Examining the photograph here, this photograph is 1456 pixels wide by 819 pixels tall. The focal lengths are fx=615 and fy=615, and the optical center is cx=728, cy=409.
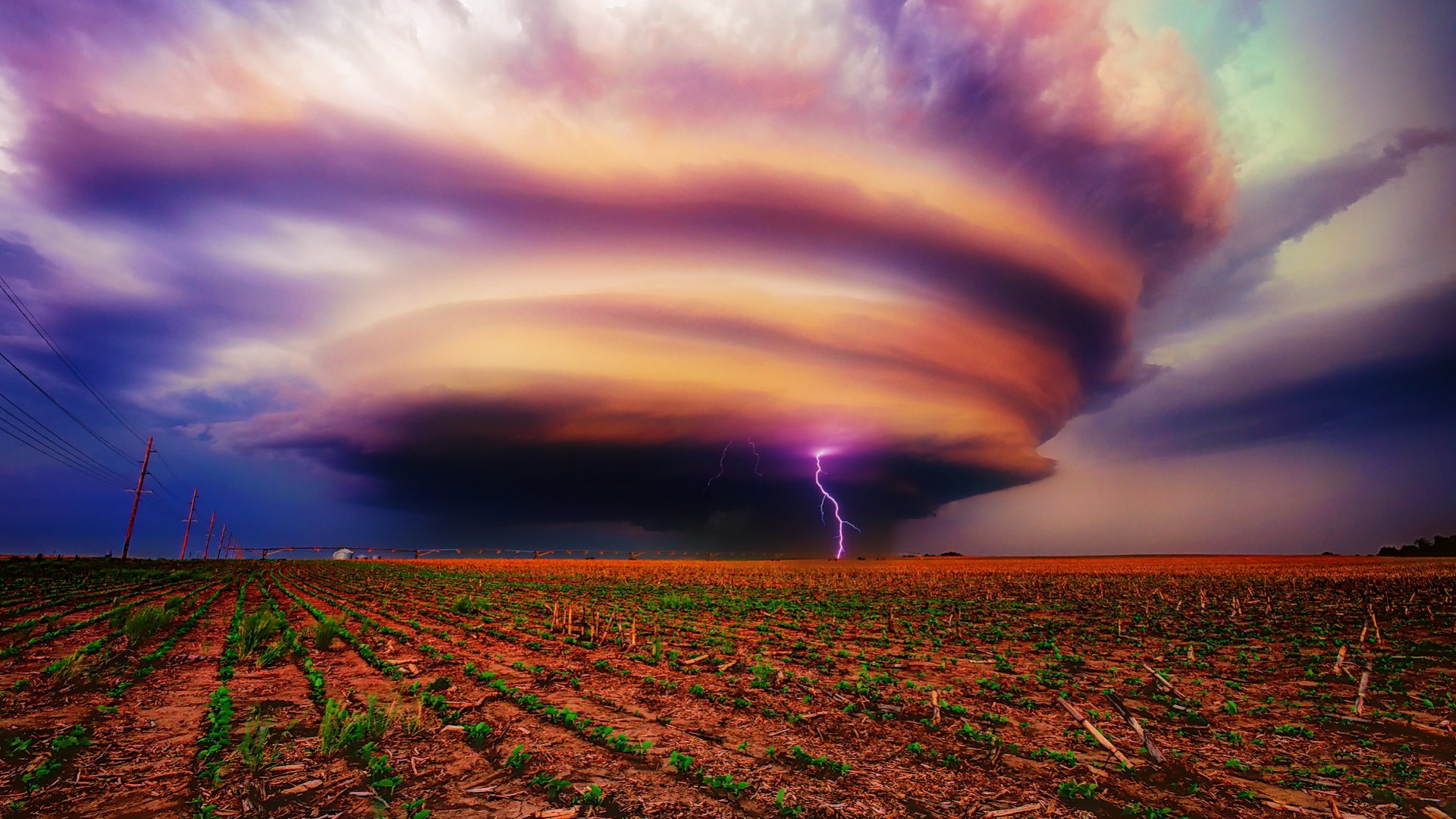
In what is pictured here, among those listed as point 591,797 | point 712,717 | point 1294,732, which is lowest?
point 1294,732

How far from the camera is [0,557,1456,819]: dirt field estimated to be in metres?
8.76

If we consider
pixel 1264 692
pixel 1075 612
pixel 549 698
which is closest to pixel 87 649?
pixel 549 698

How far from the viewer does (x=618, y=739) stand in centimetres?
1062

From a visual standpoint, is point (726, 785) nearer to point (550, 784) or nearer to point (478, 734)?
point (550, 784)

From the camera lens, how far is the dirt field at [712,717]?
8.76 meters

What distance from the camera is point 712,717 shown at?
1277cm

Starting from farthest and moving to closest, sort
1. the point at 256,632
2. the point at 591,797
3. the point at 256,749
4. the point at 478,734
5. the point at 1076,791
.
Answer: the point at 256,632 → the point at 478,734 → the point at 256,749 → the point at 1076,791 → the point at 591,797

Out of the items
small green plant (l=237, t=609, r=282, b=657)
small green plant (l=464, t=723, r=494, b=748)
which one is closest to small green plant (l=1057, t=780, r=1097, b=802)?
small green plant (l=464, t=723, r=494, b=748)

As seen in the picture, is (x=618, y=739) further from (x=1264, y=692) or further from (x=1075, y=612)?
(x=1075, y=612)

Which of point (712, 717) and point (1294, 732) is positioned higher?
point (712, 717)

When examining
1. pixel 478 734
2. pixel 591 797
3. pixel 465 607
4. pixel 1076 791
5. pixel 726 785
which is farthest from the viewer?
pixel 465 607

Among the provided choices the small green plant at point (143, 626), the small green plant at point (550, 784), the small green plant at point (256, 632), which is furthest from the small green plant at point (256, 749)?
the small green plant at point (143, 626)

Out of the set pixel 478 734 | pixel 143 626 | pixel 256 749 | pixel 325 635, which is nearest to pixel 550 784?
pixel 478 734

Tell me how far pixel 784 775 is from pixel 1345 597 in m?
50.9
